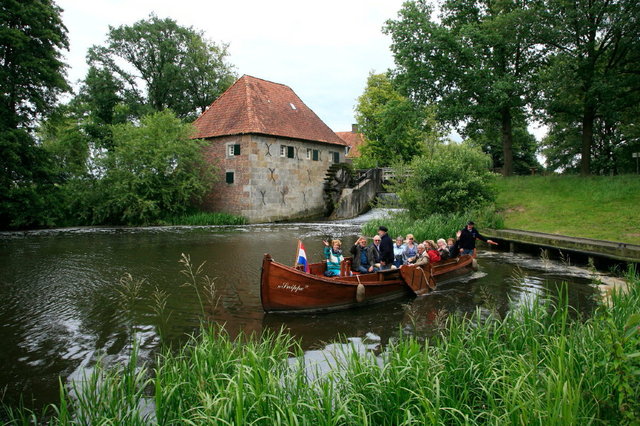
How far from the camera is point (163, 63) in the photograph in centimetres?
3628

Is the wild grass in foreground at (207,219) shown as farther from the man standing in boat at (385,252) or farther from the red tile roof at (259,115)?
the man standing in boat at (385,252)

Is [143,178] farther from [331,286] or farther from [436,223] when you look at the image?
[331,286]

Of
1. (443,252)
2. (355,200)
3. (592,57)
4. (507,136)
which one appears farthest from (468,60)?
(443,252)

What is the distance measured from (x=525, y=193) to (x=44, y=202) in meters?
26.1

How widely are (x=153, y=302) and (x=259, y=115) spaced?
21669 millimetres

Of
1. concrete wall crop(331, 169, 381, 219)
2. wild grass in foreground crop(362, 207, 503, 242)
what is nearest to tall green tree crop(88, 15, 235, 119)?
concrete wall crop(331, 169, 381, 219)

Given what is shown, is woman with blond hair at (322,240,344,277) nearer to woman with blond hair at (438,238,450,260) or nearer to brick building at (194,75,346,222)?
woman with blond hair at (438,238,450,260)

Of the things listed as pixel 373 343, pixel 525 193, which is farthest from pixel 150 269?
pixel 525 193

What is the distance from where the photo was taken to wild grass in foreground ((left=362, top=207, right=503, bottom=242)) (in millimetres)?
16328

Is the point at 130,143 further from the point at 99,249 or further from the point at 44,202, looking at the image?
the point at 99,249

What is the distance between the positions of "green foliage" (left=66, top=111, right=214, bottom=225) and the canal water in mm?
7704

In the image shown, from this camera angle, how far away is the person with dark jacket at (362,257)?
10406 millimetres

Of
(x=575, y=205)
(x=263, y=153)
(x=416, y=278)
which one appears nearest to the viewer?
(x=416, y=278)

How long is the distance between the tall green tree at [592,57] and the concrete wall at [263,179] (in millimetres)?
16290
